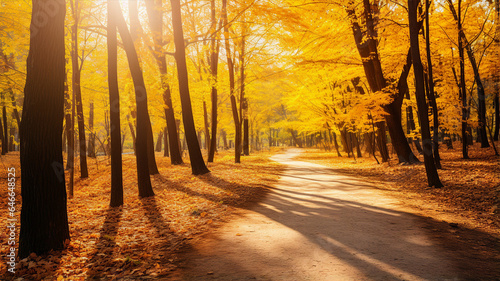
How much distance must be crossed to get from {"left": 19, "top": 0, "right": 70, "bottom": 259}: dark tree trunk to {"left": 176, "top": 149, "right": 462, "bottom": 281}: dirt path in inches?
81.6

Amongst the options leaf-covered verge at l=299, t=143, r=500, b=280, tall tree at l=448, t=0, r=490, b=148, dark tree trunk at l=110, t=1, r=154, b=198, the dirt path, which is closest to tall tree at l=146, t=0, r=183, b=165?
dark tree trunk at l=110, t=1, r=154, b=198

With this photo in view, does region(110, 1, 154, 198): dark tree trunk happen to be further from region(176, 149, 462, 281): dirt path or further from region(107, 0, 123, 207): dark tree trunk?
region(176, 149, 462, 281): dirt path

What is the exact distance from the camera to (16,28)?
10.5m

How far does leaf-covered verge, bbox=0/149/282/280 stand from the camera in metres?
3.66

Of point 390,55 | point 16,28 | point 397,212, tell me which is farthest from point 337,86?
point 16,28

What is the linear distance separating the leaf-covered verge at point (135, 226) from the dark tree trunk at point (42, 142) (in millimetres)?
309

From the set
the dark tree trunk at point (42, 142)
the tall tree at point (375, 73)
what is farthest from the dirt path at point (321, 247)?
the tall tree at point (375, 73)

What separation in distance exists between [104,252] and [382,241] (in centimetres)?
439

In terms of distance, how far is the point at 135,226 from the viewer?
18.4ft

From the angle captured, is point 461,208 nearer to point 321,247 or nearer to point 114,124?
point 321,247

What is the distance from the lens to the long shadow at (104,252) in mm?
3664

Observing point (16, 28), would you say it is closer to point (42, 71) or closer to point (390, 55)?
point (42, 71)

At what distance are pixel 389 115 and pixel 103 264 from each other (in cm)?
1322

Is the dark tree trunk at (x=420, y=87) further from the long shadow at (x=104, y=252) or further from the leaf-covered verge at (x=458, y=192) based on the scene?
the long shadow at (x=104, y=252)
